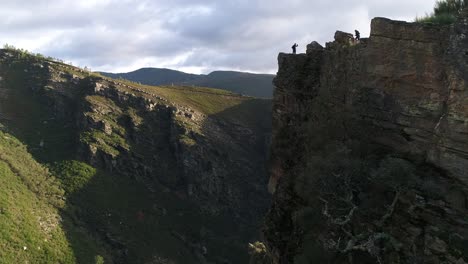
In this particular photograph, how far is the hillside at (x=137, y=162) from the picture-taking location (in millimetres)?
71500

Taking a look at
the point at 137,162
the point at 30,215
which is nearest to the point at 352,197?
the point at 30,215

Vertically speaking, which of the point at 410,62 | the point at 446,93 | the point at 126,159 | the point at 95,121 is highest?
the point at 410,62

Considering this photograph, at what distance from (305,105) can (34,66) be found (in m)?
97.6

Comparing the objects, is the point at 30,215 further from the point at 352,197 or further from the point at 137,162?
A: the point at 352,197

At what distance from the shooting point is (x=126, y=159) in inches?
3428

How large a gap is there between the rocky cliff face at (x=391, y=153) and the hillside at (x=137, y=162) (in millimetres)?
48705

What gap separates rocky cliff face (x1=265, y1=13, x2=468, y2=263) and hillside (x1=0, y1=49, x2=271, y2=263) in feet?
160

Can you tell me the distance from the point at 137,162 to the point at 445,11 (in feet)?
241

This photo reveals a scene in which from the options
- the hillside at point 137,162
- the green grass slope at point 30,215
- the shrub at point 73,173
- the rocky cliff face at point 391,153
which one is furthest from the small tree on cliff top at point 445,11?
the shrub at point 73,173

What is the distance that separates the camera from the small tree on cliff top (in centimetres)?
1984

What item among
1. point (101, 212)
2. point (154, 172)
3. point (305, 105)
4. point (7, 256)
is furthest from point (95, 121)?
point (305, 105)

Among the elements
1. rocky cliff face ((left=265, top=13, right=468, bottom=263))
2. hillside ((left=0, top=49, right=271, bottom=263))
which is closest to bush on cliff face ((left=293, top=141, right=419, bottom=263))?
rocky cliff face ((left=265, top=13, right=468, bottom=263))

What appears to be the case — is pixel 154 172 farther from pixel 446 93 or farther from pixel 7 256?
pixel 446 93

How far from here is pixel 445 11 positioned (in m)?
22.5
